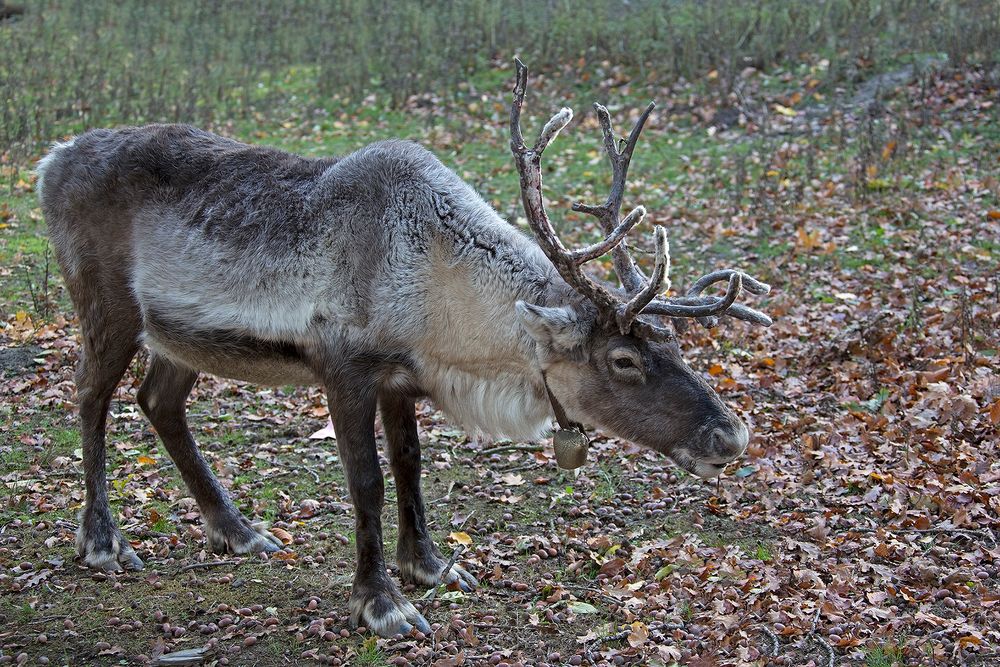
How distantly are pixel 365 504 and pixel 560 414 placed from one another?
107cm

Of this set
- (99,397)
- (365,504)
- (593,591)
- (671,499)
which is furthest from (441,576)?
(99,397)

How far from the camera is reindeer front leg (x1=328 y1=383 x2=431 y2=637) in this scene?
16.2 ft

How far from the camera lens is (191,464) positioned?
5.98m

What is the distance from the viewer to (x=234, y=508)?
19.5ft

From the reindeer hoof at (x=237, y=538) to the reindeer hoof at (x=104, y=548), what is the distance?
0.42m

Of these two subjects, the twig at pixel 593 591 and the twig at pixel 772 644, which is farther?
the twig at pixel 593 591

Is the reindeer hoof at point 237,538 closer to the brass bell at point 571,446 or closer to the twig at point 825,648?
the brass bell at point 571,446

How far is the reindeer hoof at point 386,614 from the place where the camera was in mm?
4883

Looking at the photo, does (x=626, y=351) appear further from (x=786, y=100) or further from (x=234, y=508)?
(x=786, y=100)

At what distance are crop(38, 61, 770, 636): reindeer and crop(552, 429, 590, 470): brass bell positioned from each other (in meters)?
0.09

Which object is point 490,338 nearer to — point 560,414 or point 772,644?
point 560,414

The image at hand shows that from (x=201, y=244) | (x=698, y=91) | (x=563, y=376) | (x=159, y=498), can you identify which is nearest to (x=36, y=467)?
(x=159, y=498)

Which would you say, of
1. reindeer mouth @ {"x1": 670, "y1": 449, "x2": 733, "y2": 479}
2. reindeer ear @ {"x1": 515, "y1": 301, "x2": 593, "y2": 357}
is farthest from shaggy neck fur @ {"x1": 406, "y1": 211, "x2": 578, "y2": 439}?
reindeer mouth @ {"x1": 670, "y1": 449, "x2": 733, "y2": 479}

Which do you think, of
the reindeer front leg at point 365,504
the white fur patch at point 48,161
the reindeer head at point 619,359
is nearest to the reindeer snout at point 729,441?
the reindeer head at point 619,359
